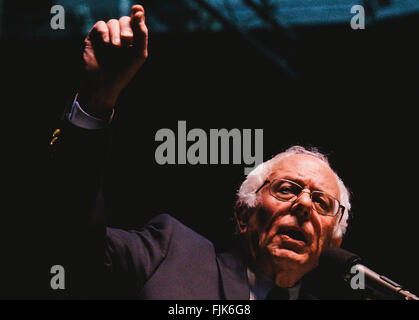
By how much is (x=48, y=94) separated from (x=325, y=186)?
2.58 metres

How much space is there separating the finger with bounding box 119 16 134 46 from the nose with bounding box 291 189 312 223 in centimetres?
94

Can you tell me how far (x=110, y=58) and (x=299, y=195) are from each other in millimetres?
967

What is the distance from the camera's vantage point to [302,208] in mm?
1736

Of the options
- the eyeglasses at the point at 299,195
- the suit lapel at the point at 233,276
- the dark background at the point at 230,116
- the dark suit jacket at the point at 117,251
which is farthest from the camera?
the dark background at the point at 230,116

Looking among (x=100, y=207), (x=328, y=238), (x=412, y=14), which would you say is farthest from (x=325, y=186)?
(x=412, y=14)

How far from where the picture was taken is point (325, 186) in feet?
6.09

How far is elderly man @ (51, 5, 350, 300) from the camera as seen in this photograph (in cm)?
115

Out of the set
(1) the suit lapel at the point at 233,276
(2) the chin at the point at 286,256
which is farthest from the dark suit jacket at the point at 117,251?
(2) the chin at the point at 286,256

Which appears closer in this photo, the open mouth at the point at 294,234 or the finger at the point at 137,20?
the finger at the point at 137,20

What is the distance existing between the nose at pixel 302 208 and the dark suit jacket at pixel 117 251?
0.86 feet

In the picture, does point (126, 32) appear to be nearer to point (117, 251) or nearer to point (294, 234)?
point (117, 251)

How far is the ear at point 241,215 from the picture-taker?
1.90 meters

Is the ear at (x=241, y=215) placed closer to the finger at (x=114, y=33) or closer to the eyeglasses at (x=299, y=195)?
the eyeglasses at (x=299, y=195)

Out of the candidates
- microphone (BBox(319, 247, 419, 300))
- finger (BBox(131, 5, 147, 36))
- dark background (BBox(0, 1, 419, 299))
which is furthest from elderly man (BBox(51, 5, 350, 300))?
dark background (BBox(0, 1, 419, 299))
